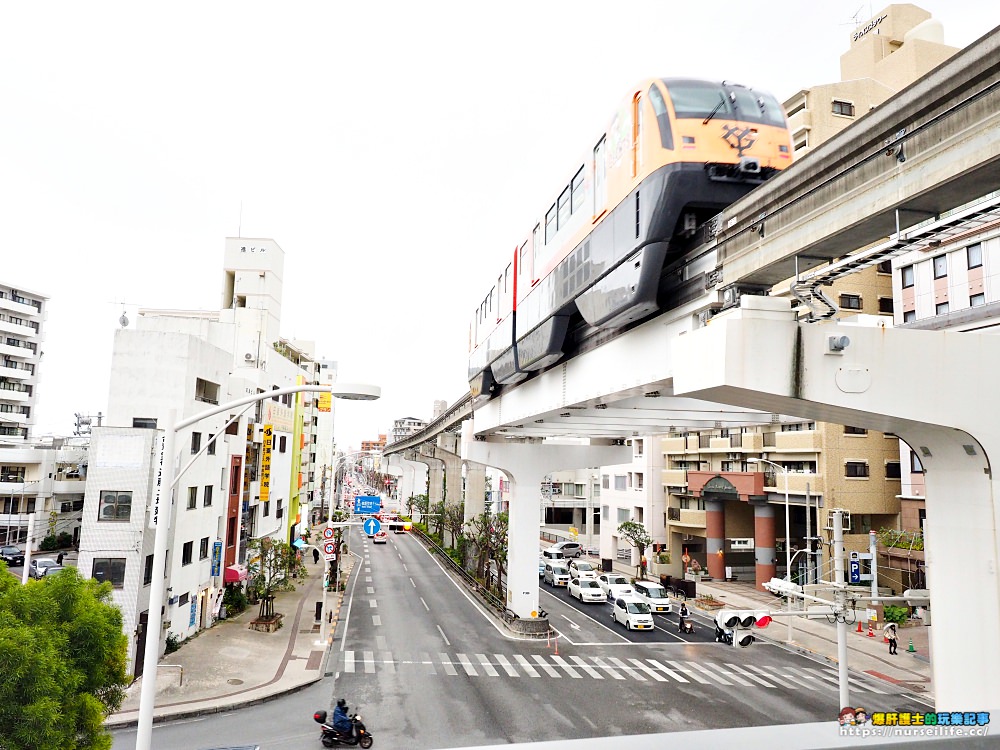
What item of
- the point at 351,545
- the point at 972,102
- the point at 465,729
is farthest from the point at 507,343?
the point at 351,545

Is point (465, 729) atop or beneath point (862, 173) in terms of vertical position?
beneath

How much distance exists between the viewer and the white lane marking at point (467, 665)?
992 inches

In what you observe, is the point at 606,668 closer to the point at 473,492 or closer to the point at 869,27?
the point at 473,492

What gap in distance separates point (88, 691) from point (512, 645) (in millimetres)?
21241

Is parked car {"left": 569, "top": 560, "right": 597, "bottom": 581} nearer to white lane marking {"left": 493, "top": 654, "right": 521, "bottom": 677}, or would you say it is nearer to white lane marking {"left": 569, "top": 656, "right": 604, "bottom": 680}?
white lane marking {"left": 569, "top": 656, "right": 604, "bottom": 680}

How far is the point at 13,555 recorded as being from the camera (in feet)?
153


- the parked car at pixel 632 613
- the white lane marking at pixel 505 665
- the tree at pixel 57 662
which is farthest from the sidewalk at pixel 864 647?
the tree at pixel 57 662

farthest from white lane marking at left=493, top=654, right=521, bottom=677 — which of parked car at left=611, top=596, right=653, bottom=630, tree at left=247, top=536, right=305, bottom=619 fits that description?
tree at left=247, top=536, right=305, bottom=619

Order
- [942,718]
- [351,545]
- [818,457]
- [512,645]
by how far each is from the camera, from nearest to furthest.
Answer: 1. [942,718]
2. [512,645]
3. [818,457]
4. [351,545]

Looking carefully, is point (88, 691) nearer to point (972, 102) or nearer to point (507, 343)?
point (972, 102)

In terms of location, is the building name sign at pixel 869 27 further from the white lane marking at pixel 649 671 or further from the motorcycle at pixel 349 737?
the motorcycle at pixel 349 737

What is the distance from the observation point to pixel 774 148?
13.0 m

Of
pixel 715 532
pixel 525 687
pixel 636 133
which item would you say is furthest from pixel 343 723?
pixel 715 532

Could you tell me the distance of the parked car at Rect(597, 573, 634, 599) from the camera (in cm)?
3966
